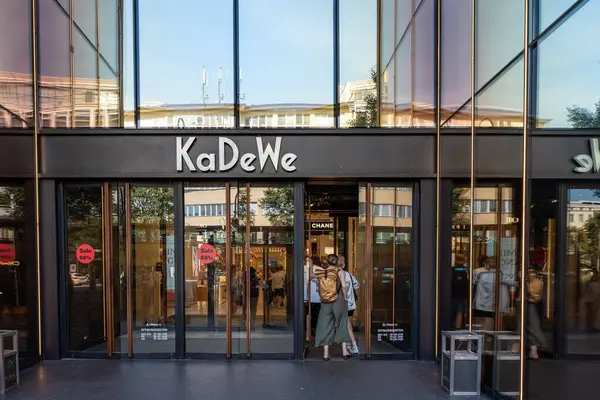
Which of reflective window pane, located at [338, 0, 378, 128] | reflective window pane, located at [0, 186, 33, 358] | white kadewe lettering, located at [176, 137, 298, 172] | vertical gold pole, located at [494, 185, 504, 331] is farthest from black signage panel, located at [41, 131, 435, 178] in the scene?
vertical gold pole, located at [494, 185, 504, 331]

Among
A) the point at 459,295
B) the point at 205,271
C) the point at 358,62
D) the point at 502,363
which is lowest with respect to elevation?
the point at 502,363

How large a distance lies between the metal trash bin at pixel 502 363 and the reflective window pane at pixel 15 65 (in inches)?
327

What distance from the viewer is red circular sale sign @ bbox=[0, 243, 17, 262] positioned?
21.6ft

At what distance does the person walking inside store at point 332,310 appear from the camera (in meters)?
7.21

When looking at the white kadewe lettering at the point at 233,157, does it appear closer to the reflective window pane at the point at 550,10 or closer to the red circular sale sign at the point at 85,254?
the red circular sale sign at the point at 85,254

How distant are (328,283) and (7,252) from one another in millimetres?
5433

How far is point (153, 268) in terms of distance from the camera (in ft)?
24.0

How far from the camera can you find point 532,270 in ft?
16.1

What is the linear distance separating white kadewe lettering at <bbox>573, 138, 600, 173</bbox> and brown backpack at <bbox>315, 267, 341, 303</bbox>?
4036 mm

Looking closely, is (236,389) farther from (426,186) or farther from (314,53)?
(314,53)

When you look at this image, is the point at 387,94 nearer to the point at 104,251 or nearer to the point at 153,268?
the point at 153,268

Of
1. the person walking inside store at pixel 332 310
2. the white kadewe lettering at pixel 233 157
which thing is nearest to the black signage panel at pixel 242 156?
the white kadewe lettering at pixel 233 157

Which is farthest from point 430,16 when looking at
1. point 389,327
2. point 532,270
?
point 389,327

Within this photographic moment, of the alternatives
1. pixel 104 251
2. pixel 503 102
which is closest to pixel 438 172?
pixel 503 102
